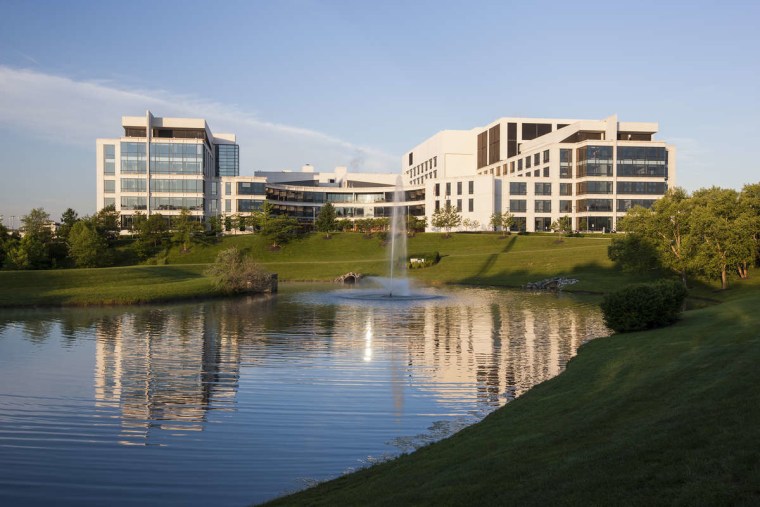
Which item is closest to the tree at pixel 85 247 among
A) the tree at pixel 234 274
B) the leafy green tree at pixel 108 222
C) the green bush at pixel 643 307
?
the leafy green tree at pixel 108 222

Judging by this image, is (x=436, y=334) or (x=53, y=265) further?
(x=53, y=265)

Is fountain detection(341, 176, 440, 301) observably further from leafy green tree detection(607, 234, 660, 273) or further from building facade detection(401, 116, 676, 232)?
building facade detection(401, 116, 676, 232)

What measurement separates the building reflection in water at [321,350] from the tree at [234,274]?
881cm

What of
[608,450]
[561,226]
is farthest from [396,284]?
[608,450]

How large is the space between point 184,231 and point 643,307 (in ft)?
267

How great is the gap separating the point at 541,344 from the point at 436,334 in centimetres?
578

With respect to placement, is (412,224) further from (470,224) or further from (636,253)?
(636,253)

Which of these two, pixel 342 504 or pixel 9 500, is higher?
pixel 342 504

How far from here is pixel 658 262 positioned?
164ft

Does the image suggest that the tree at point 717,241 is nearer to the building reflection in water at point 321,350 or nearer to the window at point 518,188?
the building reflection in water at point 321,350

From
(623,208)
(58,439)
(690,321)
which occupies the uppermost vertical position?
(623,208)

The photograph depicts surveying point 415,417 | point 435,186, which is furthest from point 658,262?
point 435,186

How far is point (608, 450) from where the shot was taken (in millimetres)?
9695

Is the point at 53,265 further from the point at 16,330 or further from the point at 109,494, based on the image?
the point at 109,494
